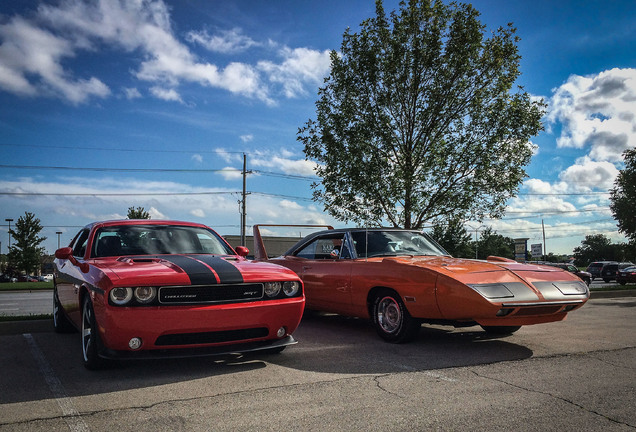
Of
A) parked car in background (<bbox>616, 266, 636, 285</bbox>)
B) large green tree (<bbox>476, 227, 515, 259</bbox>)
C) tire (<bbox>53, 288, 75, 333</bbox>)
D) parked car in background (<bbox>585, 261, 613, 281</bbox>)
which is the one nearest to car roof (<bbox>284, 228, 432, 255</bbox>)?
tire (<bbox>53, 288, 75, 333</bbox>)

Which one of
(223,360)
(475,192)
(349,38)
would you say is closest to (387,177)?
(475,192)

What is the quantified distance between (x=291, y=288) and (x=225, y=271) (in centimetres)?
75

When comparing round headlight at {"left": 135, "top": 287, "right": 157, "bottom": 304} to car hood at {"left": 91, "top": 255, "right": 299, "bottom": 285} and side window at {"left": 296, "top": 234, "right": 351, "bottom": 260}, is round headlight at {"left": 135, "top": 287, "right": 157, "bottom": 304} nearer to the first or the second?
car hood at {"left": 91, "top": 255, "right": 299, "bottom": 285}

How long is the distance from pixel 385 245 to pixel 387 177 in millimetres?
6989

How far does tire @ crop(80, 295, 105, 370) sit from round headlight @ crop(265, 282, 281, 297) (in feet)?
4.93

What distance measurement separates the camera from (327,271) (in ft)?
23.6

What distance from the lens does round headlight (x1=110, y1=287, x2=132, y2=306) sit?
4184 mm

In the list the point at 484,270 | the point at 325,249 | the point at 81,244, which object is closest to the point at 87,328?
the point at 81,244

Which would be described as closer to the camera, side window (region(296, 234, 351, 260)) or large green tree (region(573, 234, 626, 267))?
side window (region(296, 234, 351, 260))

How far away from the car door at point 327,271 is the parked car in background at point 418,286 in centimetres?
1

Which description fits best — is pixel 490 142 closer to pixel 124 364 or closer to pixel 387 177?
pixel 387 177

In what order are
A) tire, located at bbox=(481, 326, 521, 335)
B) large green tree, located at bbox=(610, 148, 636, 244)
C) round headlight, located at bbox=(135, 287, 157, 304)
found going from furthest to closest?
large green tree, located at bbox=(610, 148, 636, 244)
tire, located at bbox=(481, 326, 521, 335)
round headlight, located at bbox=(135, 287, 157, 304)

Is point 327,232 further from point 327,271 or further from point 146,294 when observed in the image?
point 146,294

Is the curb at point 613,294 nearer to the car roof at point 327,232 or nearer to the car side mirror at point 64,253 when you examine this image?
the car roof at point 327,232
